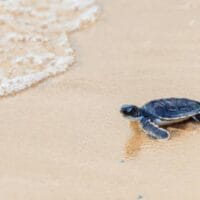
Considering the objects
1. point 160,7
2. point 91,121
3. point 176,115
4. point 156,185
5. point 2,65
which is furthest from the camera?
point 160,7

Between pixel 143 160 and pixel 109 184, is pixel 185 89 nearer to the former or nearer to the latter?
pixel 143 160

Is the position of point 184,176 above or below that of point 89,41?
below

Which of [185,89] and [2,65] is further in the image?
[2,65]

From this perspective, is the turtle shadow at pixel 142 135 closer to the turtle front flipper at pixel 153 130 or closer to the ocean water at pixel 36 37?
the turtle front flipper at pixel 153 130

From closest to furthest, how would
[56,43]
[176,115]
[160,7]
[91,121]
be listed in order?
1. [176,115]
2. [91,121]
3. [56,43]
4. [160,7]

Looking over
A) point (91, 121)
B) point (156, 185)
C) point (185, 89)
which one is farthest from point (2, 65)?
point (156, 185)

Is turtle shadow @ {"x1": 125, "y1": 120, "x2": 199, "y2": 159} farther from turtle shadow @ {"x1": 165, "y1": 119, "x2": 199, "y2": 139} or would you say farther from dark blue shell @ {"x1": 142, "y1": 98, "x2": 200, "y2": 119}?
dark blue shell @ {"x1": 142, "y1": 98, "x2": 200, "y2": 119}
